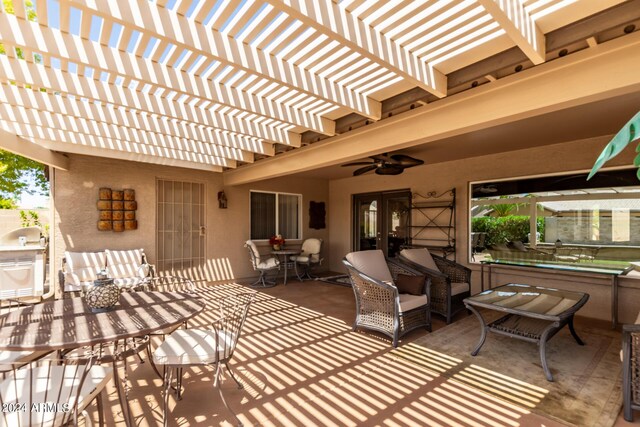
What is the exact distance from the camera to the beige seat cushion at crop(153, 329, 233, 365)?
205 cm

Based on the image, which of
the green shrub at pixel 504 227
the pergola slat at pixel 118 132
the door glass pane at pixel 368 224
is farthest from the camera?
the door glass pane at pixel 368 224

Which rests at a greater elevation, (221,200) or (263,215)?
(221,200)

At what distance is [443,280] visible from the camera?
4.20m

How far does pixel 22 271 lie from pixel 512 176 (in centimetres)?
782

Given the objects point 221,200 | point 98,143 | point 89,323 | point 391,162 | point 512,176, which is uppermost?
point 98,143

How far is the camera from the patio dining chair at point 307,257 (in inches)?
285

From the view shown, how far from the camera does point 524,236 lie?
532 cm

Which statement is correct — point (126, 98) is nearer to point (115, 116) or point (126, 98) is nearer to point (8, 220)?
point (115, 116)

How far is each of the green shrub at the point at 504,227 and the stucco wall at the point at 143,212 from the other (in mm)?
4489

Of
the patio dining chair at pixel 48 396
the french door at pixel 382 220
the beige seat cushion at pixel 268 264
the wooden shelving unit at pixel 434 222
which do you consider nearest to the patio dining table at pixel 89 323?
the patio dining chair at pixel 48 396

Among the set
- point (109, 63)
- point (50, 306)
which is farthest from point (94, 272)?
point (109, 63)

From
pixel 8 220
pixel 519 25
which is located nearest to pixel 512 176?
pixel 519 25

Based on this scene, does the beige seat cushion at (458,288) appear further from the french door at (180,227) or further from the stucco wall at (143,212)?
the french door at (180,227)

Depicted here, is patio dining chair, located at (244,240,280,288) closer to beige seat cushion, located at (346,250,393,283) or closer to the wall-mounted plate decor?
the wall-mounted plate decor
